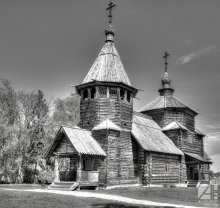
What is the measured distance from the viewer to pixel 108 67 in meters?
31.7

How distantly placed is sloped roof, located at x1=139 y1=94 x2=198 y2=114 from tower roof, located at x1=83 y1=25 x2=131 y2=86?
1198 cm

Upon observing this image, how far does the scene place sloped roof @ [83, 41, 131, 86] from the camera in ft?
101

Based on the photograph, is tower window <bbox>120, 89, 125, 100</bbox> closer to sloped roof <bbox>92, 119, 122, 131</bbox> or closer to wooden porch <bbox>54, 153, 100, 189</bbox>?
sloped roof <bbox>92, 119, 122, 131</bbox>

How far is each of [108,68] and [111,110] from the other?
4171 mm

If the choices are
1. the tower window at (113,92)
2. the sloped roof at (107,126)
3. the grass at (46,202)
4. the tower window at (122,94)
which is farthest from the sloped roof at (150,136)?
the grass at (46,202)

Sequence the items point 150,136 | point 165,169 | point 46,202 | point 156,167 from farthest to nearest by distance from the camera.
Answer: point 150,136 → point 165,169 → point 156,167 → point 46,202

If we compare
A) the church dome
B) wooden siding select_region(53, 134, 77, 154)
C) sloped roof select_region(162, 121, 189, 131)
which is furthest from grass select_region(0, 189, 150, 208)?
the church dome

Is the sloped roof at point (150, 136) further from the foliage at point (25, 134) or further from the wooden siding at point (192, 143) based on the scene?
the foliage at point (25, 134)

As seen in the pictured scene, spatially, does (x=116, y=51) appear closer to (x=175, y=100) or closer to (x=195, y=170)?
(x=175, y=100)

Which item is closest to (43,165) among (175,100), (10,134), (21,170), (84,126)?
(21,170)

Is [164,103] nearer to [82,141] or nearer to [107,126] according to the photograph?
[107,126]

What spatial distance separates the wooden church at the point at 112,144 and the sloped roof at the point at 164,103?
13.4 ft

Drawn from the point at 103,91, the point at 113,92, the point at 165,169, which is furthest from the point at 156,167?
the point at 103,91

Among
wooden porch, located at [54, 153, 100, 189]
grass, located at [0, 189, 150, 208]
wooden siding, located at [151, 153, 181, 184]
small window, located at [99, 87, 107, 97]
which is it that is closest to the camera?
grass, located at [0, 189, 150, 208]
